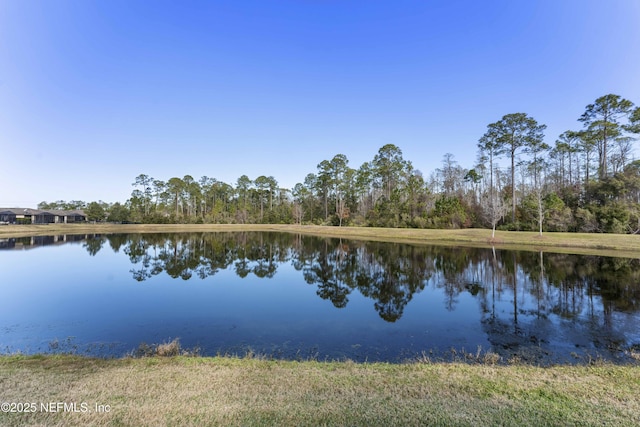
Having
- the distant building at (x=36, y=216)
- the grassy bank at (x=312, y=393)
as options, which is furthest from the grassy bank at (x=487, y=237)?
the grassy bank at (x=312, y=393)

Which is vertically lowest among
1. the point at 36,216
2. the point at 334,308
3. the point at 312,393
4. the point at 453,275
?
the point at 334,308

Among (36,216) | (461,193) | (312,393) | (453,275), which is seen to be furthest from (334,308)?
(36,216)

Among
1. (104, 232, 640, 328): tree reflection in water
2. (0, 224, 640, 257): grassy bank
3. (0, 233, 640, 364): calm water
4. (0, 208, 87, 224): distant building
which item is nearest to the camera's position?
(0, 233, 640, 364): calm water

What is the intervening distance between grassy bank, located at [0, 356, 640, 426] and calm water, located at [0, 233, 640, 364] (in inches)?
63.6

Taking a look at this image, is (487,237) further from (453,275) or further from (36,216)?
(36,216)

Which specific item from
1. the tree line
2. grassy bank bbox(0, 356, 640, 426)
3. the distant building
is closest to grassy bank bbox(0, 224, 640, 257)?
the tree line

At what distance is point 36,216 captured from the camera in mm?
74375

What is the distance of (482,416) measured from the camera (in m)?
3.89

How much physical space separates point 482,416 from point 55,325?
1134cm

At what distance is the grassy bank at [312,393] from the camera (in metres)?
3.85

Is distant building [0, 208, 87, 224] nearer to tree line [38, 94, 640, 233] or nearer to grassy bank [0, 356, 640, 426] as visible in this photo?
tree line [38, 94, 640, 233]

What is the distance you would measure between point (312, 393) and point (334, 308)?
22.9 ft

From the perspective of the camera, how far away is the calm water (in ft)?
25.4

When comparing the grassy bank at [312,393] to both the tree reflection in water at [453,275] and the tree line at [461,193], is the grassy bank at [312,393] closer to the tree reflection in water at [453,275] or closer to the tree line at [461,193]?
the tree reflection in water at [453,275]
